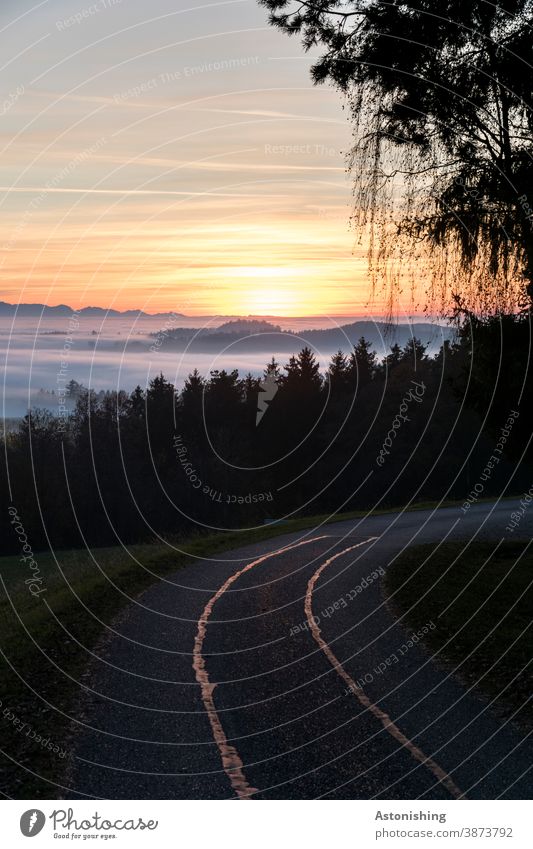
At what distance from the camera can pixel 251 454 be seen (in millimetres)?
81562

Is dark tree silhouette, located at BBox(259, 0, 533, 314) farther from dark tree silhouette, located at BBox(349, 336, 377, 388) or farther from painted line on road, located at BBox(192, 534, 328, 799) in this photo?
dark tree silhouette, located at BBox(349, 336, 377, 388)

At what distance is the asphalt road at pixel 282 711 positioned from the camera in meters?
9.24

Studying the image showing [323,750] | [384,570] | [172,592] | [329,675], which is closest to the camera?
[323,750]

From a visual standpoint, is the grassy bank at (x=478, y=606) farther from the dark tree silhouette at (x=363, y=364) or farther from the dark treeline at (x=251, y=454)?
the dark tree silhouette at (x=363, y=364)

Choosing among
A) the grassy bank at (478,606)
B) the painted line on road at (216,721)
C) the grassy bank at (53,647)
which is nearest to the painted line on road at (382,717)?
the grassy bank at (478,606)

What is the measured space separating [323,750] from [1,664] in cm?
587

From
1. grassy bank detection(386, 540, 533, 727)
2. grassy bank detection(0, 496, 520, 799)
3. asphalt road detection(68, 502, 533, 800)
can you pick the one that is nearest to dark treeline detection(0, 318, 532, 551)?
grassy bank detection(386, 540, 533, 727)

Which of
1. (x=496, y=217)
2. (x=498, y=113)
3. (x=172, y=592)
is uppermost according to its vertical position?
(x=498, y=113)

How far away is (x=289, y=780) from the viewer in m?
9.27

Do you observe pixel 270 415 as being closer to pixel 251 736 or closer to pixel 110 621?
pixel 110 621

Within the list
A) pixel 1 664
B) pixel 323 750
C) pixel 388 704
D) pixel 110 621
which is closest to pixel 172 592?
pixel 110 621

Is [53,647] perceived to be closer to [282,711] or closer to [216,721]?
[216,721]

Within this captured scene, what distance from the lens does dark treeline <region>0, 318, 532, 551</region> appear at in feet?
239

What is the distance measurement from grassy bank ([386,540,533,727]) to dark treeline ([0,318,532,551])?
42.5 metres
